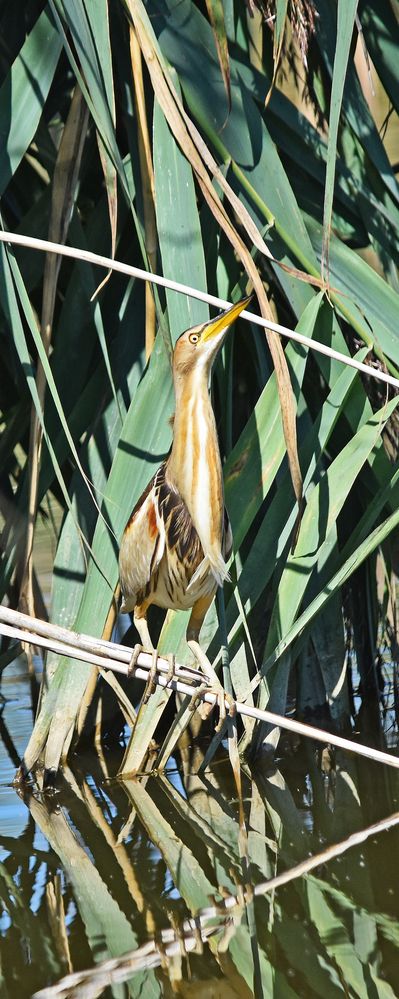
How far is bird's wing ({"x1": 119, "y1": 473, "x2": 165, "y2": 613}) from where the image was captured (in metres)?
3.05

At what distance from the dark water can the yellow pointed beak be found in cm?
121

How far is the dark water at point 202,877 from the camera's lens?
219cm

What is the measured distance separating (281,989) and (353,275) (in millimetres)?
1801

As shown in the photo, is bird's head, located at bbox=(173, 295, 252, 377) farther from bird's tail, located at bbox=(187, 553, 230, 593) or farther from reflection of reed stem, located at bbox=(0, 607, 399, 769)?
reflection of reed stem, located at bbox=(0, 607, 399, 769)

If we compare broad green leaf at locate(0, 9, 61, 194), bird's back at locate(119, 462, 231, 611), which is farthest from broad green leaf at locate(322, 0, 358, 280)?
bird's back at locate(119, 462, 231, 611)

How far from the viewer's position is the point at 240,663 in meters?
3.31

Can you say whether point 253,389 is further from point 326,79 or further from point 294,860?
point 294,860

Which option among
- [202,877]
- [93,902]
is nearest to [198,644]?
[202,877]

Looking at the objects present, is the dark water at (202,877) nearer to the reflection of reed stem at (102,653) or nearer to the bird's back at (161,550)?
the reflection of reed stem at (102,653)

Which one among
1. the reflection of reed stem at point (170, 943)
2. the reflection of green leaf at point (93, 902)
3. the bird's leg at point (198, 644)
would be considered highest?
the bird's leg at point (198, 644)

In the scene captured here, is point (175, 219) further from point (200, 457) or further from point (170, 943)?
point (170, 943)

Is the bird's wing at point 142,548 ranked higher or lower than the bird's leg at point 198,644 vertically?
higher

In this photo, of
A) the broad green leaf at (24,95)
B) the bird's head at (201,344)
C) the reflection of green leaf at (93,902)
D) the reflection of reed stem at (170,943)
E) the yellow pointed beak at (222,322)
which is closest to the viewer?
the reflection of reed stem at (170,943)

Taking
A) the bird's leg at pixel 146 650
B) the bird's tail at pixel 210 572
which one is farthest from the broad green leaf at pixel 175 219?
the bird's leg at pixel 146 650
